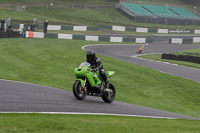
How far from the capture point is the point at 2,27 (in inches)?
1463

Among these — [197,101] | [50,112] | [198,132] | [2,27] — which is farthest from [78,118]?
[2,27]

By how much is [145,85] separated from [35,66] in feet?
21.9

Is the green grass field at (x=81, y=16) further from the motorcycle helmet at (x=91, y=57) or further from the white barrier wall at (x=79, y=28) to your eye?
the motorcycle helmet at (x=91, y=57)

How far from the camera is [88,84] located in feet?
39.8

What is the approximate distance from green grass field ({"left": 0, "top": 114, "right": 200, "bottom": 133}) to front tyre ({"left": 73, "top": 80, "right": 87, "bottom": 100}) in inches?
89.6

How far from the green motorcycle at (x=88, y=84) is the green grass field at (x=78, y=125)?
93.1 inches

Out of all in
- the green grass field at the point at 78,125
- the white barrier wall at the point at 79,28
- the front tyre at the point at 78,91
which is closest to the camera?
the green grass field at the point at 78,125

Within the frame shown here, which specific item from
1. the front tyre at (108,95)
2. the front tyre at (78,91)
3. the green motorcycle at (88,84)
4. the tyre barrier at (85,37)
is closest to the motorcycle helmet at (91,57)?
the green motorcycle at (88,84)

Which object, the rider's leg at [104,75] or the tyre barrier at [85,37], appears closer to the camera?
the rider's leg at [104,75]

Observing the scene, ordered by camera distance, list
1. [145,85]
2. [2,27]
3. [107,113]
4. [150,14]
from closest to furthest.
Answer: [107,113] < [145,85] < [2,27] < [150,14]

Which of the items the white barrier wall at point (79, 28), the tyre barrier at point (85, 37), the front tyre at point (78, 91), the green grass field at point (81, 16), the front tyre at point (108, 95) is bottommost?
the front tyre at point (108, 95)

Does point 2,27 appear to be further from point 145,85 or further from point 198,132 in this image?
point 198,132

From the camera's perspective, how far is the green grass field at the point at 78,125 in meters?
7.09

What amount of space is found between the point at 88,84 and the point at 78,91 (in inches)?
23.4
